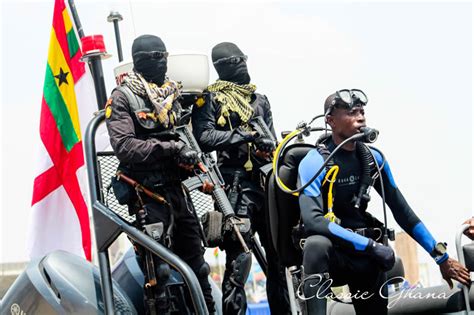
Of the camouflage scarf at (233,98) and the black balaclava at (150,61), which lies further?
the camouflage scarf at (233,98)

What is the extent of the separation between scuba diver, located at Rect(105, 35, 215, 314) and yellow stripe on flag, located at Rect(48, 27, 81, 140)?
1.83 meters

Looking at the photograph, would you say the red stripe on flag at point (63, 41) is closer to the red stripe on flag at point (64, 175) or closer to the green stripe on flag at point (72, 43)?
the green stripe on flag at point (72, 43)

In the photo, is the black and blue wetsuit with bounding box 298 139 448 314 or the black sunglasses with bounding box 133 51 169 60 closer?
the black and blue wetsuit with bounding box 298 139 448 314

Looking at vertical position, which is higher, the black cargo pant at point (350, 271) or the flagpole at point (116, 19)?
the flagpole at point (116, 19)

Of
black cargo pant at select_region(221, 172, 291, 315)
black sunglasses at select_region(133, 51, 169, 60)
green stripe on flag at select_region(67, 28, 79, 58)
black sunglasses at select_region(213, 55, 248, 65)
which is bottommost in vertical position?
black cargo pant at select_region(221, 172, 291, 315)

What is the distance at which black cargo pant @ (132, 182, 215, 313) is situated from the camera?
226 inches

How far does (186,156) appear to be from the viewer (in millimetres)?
5613

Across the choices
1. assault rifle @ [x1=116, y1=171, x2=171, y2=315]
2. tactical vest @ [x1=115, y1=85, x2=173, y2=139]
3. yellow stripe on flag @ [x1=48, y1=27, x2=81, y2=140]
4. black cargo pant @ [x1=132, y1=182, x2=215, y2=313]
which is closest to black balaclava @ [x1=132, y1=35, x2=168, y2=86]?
tactical vest @ [x1=115, y1=85, x2=173, y2=139]

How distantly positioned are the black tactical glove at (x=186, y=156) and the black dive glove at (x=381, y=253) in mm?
1194

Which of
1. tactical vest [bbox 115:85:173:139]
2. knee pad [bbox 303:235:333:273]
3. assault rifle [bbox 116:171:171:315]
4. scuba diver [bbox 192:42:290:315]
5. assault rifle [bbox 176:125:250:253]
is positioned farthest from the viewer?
scuba diver [bbox 192:42:290:315]

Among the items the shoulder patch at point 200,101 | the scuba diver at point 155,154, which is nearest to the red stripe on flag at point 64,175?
the shoulder patch at point 200,101

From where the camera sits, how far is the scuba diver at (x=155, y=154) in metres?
5.62

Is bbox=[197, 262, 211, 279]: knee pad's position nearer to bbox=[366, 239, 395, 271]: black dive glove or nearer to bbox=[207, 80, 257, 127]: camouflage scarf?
bbox=[207, 80, 257, 127]: camouflage scarf

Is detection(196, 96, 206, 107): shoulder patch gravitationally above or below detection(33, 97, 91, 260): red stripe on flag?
above
